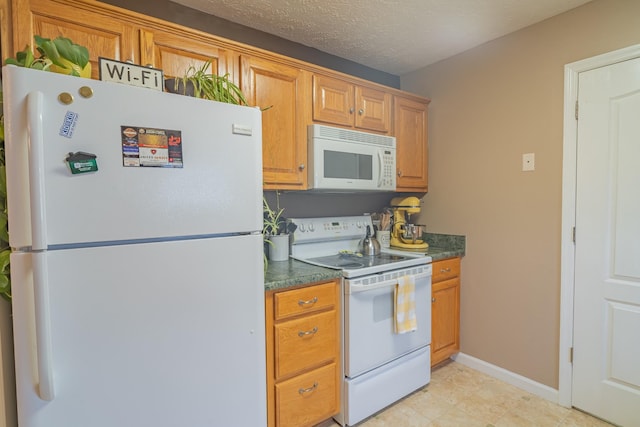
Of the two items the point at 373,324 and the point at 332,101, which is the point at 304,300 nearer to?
the point at 373,324

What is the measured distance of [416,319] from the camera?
207 centimetres

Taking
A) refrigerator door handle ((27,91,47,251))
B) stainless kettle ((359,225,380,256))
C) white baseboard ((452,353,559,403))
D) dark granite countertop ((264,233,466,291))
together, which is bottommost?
white baseboard ((452,353,559,403))

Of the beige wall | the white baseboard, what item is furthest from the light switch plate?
the white baseboard

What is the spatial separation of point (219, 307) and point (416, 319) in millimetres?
1363

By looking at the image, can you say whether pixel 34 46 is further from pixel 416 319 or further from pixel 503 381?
pixel 503 381

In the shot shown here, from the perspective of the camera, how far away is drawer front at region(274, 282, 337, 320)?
1579 millimetres

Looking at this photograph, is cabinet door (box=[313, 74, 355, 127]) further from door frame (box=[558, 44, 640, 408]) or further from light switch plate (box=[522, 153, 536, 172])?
door frame (box=[558, 44, 640, 408])

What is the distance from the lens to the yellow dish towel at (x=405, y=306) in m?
1.94

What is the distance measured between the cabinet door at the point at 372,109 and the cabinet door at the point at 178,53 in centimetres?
94

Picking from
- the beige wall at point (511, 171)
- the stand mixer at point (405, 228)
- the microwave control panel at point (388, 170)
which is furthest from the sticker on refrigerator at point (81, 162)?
the beige wall at point (511, 171)

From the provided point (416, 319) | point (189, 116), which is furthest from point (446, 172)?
point (189, 116)

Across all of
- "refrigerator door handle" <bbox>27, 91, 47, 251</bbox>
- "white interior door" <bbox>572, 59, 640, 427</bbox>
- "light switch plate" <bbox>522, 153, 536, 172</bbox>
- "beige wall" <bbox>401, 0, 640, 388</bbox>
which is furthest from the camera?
"light switch plate" <bbox>522, 153, 536, 172</bbox>

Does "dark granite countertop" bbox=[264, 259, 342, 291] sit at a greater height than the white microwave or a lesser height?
lesser

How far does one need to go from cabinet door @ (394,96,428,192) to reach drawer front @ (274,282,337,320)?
3.79 ft
